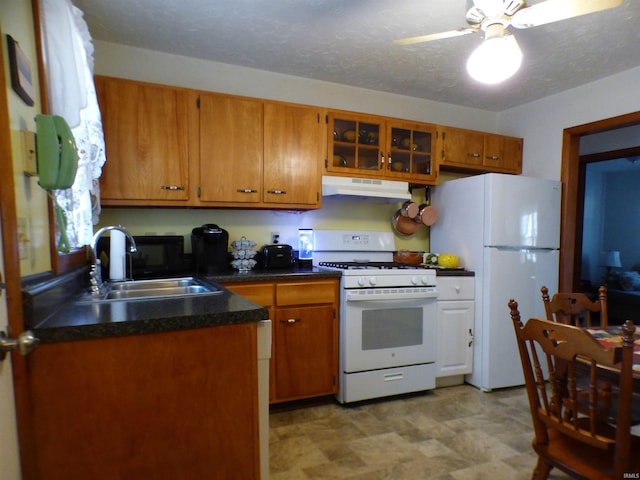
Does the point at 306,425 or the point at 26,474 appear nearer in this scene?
the point at 26,474

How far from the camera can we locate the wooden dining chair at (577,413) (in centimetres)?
104

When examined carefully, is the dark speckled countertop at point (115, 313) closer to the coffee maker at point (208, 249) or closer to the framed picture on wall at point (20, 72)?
the framed picture on wall at point (20, 72)

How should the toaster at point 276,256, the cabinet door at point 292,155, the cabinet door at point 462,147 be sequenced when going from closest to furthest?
the cabinet door at point 292,155 < the toaster at point 276,256 < the cabinet door at point 462,147

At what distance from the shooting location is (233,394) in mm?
1139

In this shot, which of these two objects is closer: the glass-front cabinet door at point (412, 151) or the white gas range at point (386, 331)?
the white gas range at point (386, 331)

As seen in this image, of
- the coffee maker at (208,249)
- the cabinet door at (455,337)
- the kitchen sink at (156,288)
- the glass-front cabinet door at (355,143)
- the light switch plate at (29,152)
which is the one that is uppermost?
the glass-front cabinet door at (355,143)

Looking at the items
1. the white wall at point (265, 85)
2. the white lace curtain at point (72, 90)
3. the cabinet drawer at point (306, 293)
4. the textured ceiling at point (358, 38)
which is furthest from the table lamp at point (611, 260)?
the white lace curtain at point (72, 90)

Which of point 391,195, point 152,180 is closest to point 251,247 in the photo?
point 152,180

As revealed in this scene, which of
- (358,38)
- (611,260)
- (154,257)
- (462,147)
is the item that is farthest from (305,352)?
(611,260)

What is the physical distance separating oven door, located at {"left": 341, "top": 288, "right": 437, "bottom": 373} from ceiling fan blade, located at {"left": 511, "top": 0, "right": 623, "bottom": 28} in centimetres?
164

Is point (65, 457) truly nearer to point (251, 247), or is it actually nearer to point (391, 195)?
point (251, 247)

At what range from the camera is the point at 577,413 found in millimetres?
1205

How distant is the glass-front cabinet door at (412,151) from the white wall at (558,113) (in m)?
1.03

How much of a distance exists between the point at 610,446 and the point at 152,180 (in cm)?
244
